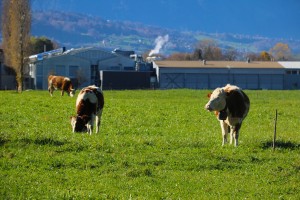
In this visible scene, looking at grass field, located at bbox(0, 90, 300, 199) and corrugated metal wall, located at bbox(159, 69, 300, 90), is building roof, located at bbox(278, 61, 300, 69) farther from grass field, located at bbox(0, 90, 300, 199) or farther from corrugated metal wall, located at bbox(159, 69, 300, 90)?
grass field, located at bbox(0, 90, 300, 199)

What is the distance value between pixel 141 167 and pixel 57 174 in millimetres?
1928

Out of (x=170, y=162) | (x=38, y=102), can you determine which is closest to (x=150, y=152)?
(x=170, y=162)

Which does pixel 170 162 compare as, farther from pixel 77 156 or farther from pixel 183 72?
pixel 183 72

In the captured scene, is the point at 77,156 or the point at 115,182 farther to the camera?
the point at 77,156

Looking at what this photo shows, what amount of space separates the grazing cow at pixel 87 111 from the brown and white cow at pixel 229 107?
3877 mm

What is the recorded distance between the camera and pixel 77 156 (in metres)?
14.1

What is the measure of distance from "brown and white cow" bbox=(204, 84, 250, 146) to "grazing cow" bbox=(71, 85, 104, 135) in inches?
153

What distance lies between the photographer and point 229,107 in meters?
17.5

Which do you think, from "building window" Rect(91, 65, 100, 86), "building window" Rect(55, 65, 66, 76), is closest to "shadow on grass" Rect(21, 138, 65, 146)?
"building window" Rect(55, 65, 66, 76)

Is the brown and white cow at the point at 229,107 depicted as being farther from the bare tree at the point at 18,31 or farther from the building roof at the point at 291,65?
the building roof at the point at 291,65

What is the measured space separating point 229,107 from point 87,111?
14.8 ft

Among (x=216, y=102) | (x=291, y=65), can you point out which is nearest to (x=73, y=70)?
(x=291, y=65)

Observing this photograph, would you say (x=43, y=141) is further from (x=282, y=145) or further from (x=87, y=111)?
(x=282, y=145)

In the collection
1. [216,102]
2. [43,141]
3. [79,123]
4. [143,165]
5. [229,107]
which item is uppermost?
[216,102]
